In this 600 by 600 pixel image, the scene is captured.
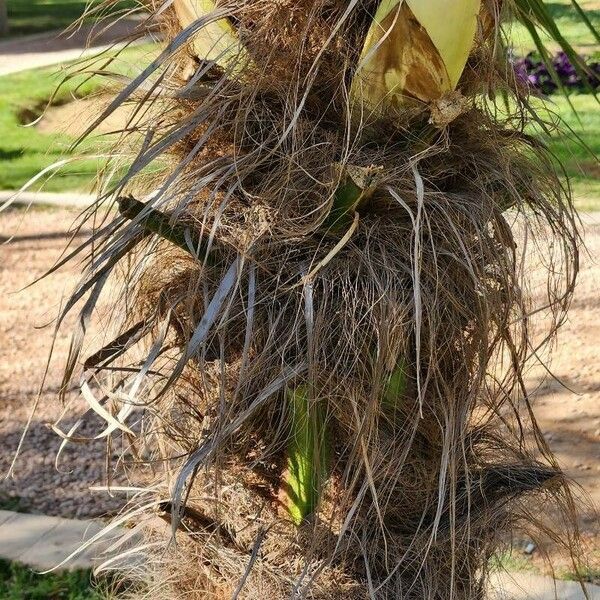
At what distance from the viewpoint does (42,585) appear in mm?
3268

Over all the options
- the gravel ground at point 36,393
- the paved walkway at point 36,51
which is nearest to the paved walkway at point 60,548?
the gravel ground at point 36,393

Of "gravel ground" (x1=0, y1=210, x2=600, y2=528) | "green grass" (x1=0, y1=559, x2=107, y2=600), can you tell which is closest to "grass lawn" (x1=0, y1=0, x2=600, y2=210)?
"gravel ground" (x1=0, y1=210, x2=600, y2=528)

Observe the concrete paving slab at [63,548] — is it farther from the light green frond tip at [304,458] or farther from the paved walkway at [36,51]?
the paved walkway at [36,51]

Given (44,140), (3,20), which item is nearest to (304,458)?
Result: (44,140)

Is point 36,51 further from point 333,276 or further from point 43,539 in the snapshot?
point 333,276

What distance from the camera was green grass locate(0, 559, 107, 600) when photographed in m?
3.24

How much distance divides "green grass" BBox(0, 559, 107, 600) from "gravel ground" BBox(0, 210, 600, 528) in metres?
0.42

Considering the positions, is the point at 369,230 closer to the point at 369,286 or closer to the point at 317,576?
the point at 369,286

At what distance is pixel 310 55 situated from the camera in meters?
1.64

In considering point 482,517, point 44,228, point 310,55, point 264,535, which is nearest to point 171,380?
point 264,535

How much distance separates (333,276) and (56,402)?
349cm

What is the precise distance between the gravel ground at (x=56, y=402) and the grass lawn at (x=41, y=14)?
10.9 metres

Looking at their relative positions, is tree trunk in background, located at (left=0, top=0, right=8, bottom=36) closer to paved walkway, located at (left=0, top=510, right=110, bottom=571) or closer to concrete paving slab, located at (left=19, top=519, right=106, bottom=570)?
paved walkway, located at (left=0, top=510, right=110, bottom=571)

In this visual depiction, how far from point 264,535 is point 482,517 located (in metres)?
0.42
